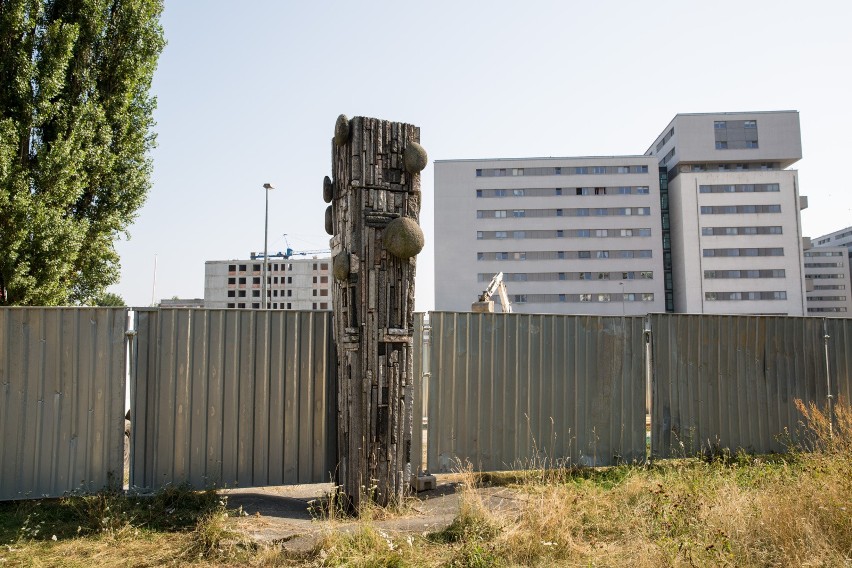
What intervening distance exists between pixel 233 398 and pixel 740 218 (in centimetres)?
6493

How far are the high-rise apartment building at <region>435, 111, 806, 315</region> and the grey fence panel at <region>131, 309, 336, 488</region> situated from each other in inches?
2198

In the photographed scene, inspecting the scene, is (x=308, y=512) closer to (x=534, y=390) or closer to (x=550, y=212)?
(x=534, y=390)

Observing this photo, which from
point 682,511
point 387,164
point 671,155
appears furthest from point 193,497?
point 671,155

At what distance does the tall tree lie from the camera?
10703mm

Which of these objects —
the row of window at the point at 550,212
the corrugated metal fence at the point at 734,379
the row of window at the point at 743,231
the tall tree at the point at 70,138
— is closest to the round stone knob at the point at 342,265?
the corrugated metal fence at the point at 734,379

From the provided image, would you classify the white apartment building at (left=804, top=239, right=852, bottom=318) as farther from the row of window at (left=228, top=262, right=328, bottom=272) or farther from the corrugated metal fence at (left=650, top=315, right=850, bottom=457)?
the corrugated metal fence at (left=650, top=315, right=850, bottom=457)

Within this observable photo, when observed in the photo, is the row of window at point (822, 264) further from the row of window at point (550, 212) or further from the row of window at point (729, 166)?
the row of window at point (550, 212)

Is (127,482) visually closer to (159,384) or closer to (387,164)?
(159,384)

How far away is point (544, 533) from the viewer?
4602 mm

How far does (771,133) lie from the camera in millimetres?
61500

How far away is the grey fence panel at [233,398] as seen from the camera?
19.7 ft

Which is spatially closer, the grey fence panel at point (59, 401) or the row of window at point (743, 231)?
the grey fence panel at point (59, 401)

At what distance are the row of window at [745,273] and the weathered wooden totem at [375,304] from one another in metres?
61.3

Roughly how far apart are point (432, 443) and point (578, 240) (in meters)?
59.0
